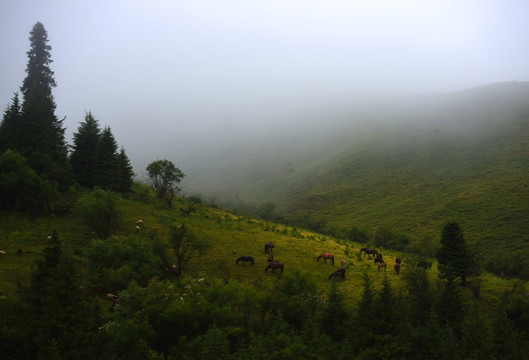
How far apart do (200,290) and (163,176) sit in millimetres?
29540

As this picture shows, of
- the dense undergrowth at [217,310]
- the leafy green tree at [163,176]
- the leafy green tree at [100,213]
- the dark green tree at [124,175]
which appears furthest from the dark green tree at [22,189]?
the leafy green tree at [163,176]

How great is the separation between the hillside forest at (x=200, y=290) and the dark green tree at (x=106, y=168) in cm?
23

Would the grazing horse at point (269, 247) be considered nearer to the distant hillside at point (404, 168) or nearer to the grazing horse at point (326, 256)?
the grazing horse at point (326, 256)

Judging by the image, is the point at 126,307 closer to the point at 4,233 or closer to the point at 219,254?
the point at 219,254

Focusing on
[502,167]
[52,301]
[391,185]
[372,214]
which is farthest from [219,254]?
[502,167]

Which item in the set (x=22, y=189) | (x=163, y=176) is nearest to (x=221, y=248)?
(x=163, y=176)

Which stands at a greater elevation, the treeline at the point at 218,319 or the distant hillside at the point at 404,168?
the distant hillside at the point at 404,168

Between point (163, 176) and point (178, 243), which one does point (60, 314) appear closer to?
point (178, 243)

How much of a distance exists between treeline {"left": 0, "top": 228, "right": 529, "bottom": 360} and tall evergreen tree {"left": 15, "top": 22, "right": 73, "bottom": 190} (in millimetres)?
22227

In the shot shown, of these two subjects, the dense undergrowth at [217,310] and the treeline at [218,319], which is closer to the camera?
the treeline at [218,319]

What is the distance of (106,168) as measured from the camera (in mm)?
46406

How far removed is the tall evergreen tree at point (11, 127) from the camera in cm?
4234

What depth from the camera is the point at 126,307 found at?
17.7 meters

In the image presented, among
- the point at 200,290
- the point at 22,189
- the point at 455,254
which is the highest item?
the point at 22,189
